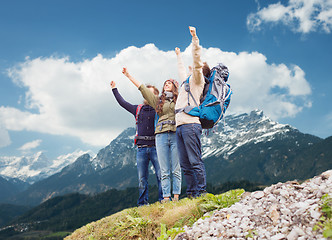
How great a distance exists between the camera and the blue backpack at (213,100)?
759 centimetres

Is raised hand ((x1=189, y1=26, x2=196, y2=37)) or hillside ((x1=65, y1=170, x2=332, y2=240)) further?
raised hand ((x1=189, y1=26, x2=196, y2=37))

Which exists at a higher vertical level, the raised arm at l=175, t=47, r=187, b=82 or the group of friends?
the raised arm at l=175, t=47, r=187, b=82

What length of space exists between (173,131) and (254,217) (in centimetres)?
459

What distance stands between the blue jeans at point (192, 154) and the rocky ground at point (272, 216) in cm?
205

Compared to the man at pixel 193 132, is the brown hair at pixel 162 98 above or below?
above

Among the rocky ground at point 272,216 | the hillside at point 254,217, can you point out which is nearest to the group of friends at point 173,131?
the hillside at point 254,217

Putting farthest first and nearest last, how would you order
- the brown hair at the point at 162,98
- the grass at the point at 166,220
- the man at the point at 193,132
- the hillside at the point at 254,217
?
1. the brown hair at the point at 162,98
2. the man at the point at 193,132
3. the grass at the point at 166,220
4. the hillside at the point at 254,217

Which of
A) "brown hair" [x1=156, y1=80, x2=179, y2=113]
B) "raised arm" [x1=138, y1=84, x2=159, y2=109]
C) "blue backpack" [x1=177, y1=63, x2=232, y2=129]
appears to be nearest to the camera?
"blue backpack" [x1=177, y1=63, x2=232, y2=129]

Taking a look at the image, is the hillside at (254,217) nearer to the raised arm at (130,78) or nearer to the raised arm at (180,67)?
the raised arm at (130,78)

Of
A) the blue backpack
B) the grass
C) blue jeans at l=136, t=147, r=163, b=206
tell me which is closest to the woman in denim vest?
blue jeans at l=136, t=147, r=163, b=206

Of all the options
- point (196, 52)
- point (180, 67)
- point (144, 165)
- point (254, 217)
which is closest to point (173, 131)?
point (144, 165)

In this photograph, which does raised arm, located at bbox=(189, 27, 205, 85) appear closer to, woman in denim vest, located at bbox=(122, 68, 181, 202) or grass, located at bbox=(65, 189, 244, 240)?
woman in denim vest, located at bbox=(122, 68, 181, 202)

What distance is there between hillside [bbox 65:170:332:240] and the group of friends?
3.53 ft

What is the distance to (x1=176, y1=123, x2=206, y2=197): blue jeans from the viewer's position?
24.7ft
